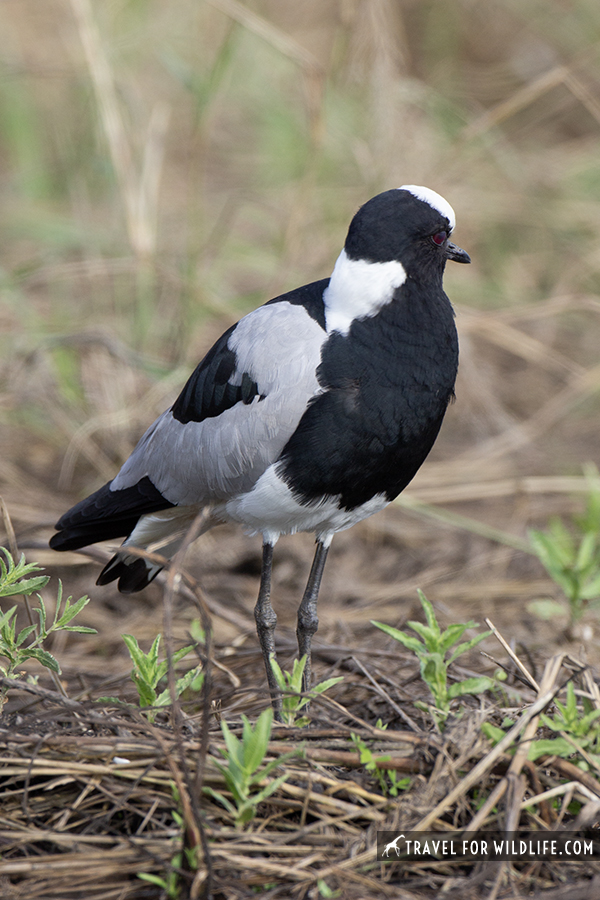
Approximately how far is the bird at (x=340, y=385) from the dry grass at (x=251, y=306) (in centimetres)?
59

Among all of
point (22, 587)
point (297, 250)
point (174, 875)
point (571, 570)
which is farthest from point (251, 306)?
point (174, 875)

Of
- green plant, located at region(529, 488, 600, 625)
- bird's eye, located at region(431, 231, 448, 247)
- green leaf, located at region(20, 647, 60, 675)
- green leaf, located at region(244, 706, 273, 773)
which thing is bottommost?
green plant, located at region(529, 488, 600, 625)

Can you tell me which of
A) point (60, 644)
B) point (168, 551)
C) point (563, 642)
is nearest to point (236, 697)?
point (168, 551)

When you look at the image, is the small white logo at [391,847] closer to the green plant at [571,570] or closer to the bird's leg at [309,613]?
the bird's leg at [309,613]

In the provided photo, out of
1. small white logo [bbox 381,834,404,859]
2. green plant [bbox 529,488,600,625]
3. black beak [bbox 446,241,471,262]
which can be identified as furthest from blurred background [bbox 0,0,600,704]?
black beak [bbox 446,241,471,262]

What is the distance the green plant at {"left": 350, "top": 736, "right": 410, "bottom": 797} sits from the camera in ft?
7.53

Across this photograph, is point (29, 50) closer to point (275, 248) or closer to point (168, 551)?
point (275, 248)

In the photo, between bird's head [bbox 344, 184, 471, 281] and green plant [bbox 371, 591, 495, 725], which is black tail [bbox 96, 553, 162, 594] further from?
bird's head [bbox 344, 184, 471, 281]

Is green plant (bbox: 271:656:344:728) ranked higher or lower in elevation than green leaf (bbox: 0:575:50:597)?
lower

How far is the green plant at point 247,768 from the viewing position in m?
2.13

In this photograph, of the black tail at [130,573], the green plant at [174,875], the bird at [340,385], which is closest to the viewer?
the green plant at [174,875]

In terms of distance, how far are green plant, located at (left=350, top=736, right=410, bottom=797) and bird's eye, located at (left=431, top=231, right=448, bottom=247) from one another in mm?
1487

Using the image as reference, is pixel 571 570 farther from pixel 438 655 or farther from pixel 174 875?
pixel 174 875

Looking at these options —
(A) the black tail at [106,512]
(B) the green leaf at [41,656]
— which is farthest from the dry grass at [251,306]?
(A) the black tail at [106,512]
